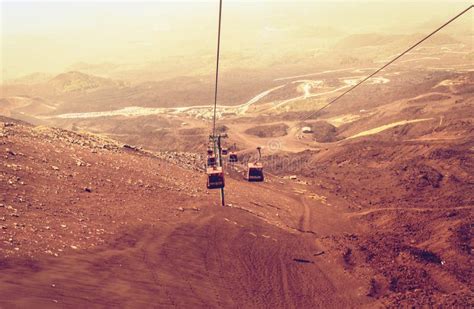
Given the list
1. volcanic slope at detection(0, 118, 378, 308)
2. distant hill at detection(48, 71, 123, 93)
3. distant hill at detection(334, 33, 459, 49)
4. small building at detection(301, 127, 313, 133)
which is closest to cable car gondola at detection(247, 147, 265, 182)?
volcanic slope at detection(0, 118, 378, 308)

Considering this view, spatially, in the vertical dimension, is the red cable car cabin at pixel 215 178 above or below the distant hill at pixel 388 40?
below

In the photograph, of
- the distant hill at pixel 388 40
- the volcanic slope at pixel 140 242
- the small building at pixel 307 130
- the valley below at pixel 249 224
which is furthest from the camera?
the distant hill at pixel 388 40

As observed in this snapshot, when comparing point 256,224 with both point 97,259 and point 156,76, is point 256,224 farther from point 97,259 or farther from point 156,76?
point 156,76

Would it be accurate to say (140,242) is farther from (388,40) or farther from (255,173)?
(388,40)

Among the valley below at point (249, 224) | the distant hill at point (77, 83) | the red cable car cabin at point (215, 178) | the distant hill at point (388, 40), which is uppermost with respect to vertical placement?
the distant hill at point (388, 40)

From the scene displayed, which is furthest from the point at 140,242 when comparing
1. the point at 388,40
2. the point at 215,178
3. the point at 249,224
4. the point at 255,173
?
the point at 388,40

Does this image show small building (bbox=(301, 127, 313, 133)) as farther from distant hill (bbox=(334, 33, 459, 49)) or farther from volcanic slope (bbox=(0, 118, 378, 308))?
distant hill (bbox=(334, 33, 459, 49))

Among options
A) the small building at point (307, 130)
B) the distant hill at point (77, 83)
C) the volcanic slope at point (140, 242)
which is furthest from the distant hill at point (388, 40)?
the volcanic slope at point (140, 242)

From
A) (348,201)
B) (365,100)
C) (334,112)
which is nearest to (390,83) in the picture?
(365,100)

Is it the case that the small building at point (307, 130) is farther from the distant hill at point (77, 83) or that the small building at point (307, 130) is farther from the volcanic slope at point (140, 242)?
the distant hill at point (77, 83)
